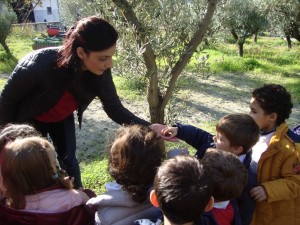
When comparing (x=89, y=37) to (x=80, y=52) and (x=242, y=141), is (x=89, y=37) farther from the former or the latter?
(x=242, y=141)

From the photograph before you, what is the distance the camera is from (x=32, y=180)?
1.66m

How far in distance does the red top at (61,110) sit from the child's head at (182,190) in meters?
1.23

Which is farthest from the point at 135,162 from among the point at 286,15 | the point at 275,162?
the point at 286,15

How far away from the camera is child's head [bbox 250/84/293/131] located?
2.39m

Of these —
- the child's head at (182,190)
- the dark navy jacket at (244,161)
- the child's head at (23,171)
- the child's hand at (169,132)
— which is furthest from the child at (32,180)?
the dark navy jacket at (244,161)

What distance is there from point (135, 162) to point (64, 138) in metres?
1.35

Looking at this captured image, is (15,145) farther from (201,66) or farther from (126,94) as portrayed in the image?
(126,94)

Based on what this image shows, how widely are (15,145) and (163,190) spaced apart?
770mm

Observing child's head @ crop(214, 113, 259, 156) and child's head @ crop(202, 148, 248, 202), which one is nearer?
child's head @ crop(202, 148, 248, 202)

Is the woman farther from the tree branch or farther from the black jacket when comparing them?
the tree branch

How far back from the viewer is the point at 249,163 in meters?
2.14

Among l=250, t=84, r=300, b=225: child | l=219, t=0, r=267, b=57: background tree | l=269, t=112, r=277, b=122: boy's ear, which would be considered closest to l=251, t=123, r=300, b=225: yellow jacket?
l=250, t=84, r=300, b=225: child

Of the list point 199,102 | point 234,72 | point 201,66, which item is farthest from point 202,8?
point 234,72

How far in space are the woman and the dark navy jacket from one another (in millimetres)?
363
